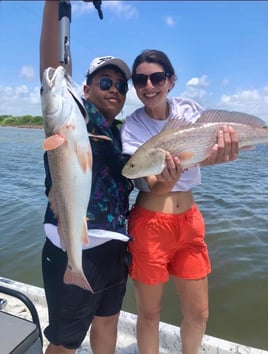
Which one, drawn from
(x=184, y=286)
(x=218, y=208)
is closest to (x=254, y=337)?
(x=184, y=286)

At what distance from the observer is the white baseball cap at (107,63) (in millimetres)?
2732

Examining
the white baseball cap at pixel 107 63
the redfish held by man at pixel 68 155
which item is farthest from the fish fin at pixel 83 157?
the white baseball cap at pixel 107 63

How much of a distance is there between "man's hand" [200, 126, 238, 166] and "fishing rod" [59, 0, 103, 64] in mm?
1308

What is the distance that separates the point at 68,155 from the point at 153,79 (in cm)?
117

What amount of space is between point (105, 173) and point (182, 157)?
1.98 feet

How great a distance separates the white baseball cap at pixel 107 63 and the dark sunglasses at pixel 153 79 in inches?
3.6

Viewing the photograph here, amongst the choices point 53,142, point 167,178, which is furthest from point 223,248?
point 53,142

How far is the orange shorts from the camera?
9.58ft

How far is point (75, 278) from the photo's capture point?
2.35 m

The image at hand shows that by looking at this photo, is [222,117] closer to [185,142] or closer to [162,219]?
[185,142]

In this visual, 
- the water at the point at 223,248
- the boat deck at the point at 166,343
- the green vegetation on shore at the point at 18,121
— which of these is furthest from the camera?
the green vegetation on shore at the point at 18,121

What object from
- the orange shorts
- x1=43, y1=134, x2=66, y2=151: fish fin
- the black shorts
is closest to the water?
the orange shorts

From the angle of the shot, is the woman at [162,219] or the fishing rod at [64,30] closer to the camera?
→ the fishing rod at [64,30]

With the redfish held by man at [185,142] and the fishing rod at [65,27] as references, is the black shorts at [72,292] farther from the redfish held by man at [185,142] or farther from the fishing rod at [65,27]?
the fishing rod at [65,27]
